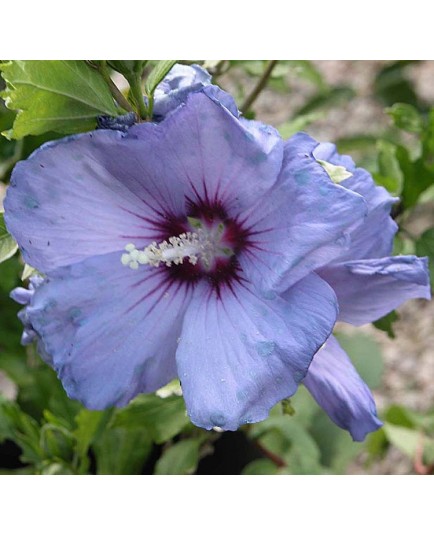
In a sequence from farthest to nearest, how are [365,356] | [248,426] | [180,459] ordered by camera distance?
[365,356] → [248,426] → [180,459]

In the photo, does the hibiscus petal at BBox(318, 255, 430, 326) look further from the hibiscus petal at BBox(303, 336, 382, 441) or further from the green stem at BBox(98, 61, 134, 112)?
the green stem at BBox(98, 61, 134, 112)

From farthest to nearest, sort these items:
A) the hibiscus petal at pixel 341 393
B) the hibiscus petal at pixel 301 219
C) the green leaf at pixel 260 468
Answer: the green leaf at pixel 260 468
the hibiscus petal at pixel 341 393
the hibiscus petal at pixel 301 219

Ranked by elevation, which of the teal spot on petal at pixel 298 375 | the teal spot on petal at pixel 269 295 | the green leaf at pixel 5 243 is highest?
the green leaf at pixel 5 243

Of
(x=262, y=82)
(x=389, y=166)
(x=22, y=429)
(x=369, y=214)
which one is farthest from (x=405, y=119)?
(x=22, y=429)

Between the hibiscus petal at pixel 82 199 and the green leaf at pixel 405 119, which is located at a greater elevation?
the hibiscus petal at pixel 82 199

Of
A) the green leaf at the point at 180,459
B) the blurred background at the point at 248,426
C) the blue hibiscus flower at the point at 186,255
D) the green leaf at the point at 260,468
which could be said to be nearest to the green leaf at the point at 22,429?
the blurred background at the point at 248,426

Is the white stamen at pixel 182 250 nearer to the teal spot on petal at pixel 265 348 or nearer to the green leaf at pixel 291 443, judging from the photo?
the teal spot on petal at pixel 265 348

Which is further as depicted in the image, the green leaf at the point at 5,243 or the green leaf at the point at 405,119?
the green leaf at the point at 405,119

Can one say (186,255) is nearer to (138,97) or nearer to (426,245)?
(138,97)
